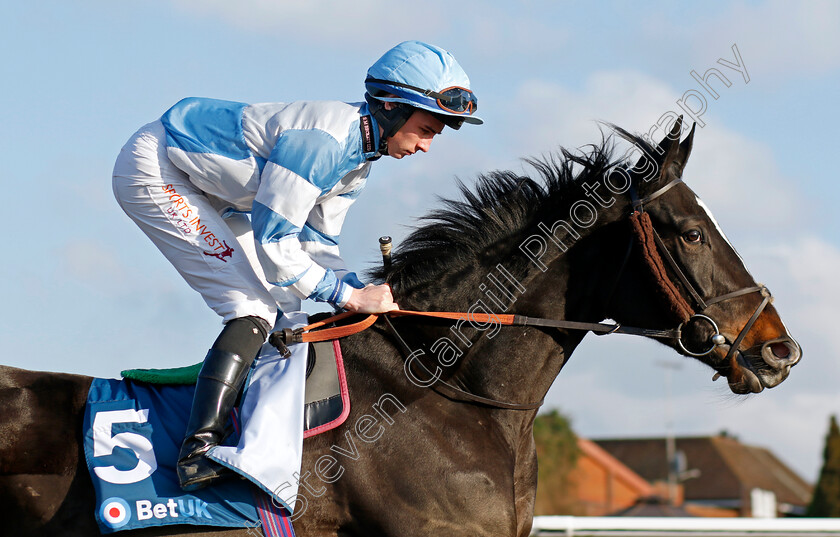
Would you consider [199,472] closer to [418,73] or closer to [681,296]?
[418,73]

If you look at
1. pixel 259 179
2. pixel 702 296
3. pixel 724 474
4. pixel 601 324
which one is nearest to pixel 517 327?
pixel 601 324

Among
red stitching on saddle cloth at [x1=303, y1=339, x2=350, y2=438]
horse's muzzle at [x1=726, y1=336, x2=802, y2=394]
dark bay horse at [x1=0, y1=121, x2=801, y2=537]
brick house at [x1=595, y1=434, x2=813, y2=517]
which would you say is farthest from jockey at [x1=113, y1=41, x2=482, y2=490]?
brick house at [x1=595, y1=434, x2=813, y2=517]

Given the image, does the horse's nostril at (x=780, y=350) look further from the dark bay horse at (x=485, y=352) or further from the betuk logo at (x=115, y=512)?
the betuk logo at (x=115, y=512)

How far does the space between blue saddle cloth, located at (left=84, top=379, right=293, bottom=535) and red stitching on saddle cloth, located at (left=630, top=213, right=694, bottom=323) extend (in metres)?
1.92

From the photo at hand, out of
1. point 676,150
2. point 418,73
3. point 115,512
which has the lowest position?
point 115,512

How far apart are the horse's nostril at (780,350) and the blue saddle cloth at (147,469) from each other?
89.2 inches

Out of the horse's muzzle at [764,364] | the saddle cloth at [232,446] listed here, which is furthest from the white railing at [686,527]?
the saddle cloth at [232,446]

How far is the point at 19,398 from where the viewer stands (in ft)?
13.6

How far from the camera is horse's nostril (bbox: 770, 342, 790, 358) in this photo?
4031 mm

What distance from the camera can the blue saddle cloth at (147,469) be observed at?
381 cm

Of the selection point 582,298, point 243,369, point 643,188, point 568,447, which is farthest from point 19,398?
point 568,447

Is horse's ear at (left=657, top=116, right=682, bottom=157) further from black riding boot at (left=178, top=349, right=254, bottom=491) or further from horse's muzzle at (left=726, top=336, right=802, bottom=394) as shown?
black riding boot at (left=178, top=349, right=254, bottom=491)

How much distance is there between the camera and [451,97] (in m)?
4.17

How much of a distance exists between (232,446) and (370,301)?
869 mm
